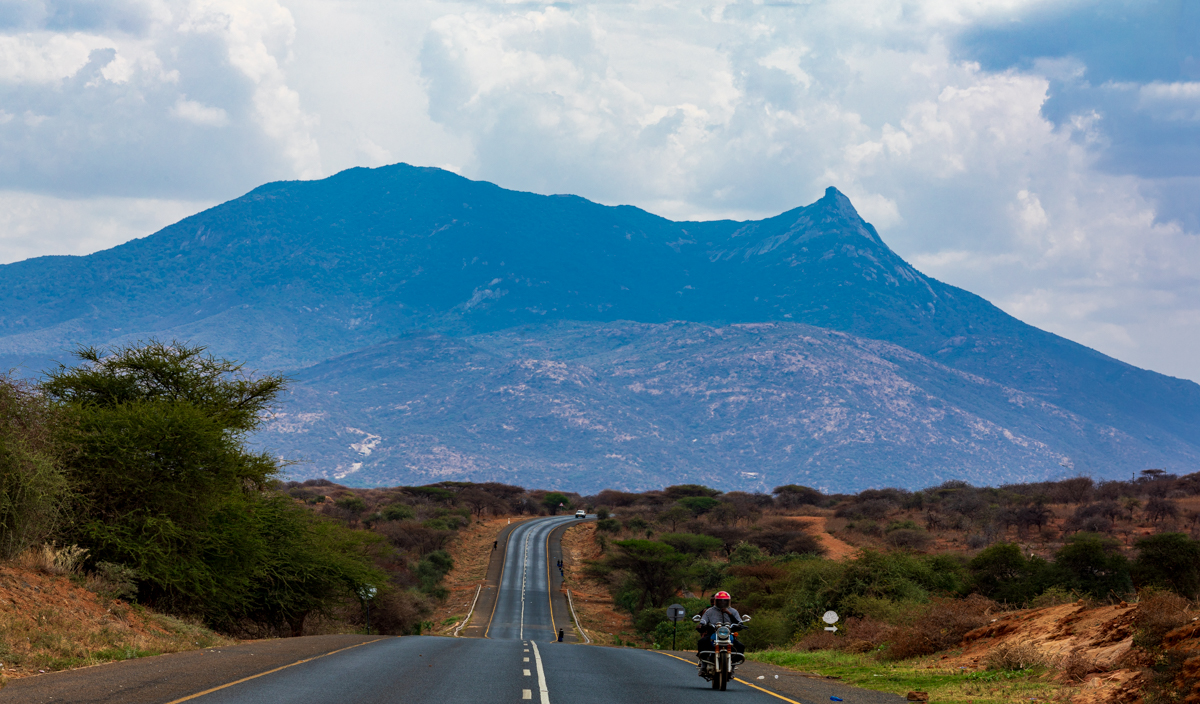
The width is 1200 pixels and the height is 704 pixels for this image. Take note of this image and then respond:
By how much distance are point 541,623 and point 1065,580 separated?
34172mm

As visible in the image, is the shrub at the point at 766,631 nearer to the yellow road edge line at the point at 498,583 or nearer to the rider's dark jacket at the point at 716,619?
the yellow road edge line at the point at 498,583

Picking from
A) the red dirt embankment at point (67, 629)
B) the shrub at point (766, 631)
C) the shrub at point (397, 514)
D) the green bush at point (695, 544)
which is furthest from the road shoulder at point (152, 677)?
the shrub at point (397, 514)

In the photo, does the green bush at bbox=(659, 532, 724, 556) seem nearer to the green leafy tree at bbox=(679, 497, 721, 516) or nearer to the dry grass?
the green leafy tree at bbox=(679, 497, 721, 516)

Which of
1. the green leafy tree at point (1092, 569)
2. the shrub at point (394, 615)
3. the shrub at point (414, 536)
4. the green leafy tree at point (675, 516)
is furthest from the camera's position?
the green leafy tree at point (675, 516)

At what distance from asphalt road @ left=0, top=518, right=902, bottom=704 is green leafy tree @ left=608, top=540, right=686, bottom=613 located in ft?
133

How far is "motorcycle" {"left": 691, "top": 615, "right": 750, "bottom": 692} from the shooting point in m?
17.6

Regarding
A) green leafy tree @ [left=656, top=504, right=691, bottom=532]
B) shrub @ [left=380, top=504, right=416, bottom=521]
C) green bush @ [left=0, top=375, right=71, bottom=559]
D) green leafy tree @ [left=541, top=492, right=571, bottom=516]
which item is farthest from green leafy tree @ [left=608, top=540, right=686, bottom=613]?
green leafy tree @ [left=541, top=492, right=571, bottom=516]

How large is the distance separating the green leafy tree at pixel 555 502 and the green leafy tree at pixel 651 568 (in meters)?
79.2

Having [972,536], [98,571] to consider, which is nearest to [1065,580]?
[98,571]

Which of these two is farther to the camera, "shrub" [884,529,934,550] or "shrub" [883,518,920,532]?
"shrub" [883,518,920,532]

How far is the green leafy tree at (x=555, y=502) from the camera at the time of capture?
151m

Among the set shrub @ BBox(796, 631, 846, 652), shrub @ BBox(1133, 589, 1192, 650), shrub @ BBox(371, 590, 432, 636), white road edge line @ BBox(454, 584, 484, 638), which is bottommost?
white road edge line @ BBox(454, 584, 484, 638)

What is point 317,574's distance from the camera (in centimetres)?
3509

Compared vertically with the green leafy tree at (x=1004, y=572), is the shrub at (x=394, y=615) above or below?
below
